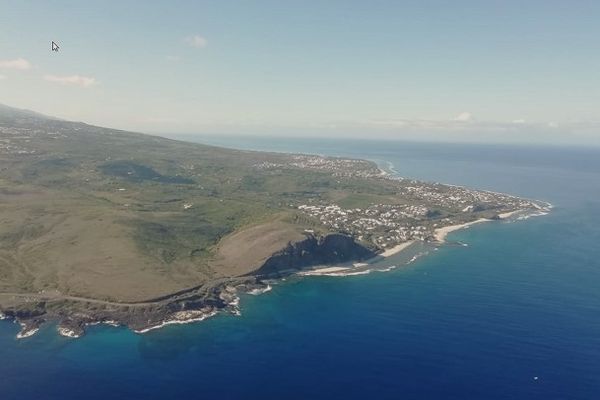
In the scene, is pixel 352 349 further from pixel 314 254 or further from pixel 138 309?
pixel 314 254

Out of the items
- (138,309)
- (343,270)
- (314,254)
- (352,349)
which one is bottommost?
(138,309)

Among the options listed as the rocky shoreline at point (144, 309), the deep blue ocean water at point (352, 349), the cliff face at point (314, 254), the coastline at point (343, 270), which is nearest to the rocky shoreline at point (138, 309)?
the rocky shoreline at point (144, 309)

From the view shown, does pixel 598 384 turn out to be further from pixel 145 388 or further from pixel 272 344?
pixel 145 388

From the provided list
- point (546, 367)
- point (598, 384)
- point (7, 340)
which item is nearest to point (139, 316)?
point (7, 340)

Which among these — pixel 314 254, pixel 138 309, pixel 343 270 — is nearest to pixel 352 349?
pixel 138 309

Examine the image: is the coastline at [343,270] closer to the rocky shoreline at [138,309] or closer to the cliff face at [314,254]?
the cliff face at [314,254]

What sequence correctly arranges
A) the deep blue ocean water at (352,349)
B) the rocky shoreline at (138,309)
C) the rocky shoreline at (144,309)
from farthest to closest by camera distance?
the rocky shoreline at (144,309), the rocky shoreline at (138,309), the deep blue ocean water at (352,349)

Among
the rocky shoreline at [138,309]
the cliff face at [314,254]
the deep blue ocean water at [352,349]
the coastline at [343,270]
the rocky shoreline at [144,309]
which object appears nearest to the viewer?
the deep blue ocean water at [352,349]
